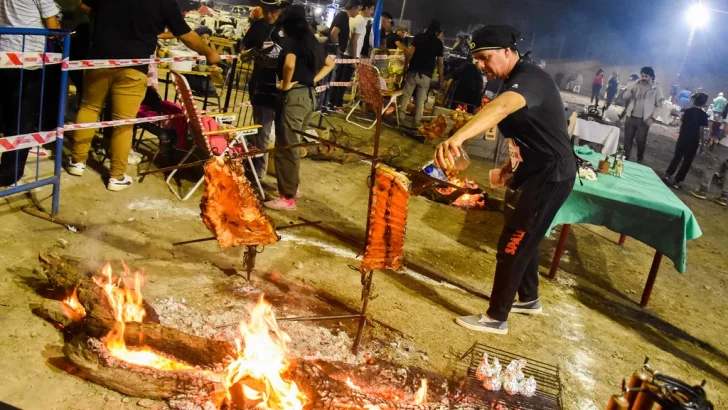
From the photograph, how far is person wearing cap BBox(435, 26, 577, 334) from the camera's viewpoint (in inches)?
170

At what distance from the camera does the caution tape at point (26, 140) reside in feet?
17.0

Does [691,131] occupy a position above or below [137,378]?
above

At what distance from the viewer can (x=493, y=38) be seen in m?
4.42

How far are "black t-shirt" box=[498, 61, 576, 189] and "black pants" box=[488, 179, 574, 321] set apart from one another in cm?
11

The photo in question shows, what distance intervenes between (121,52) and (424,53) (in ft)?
29.9

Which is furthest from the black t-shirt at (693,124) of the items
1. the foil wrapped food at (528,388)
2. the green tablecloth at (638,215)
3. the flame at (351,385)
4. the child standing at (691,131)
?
the flame at (351,385)

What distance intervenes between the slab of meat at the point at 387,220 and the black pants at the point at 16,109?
13.3 ft

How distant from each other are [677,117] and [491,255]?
2876cm

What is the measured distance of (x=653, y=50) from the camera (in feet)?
142

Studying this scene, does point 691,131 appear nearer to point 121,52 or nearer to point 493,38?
point 493,38

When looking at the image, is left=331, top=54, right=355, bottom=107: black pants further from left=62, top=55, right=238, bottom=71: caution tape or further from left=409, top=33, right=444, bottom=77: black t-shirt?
left=62, top=55, right=238, bottom=71: caution tape

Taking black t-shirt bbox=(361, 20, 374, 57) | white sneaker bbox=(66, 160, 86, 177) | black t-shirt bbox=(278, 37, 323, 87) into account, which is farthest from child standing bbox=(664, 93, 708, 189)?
white sneaker bbox=(66, 160, 86, 177)

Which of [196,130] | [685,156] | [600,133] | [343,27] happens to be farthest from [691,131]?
[196,130]

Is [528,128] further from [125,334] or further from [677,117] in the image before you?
[677,117]
